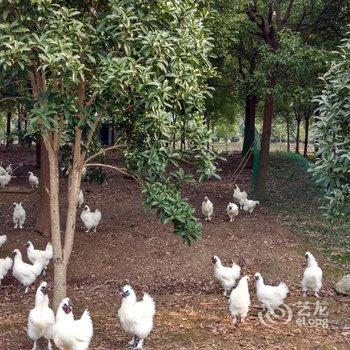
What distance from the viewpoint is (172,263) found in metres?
9.19

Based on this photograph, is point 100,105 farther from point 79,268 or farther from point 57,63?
point 79,268

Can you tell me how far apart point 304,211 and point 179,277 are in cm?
563

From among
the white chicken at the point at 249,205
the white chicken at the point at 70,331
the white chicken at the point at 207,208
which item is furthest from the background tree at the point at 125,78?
the white chicken at the point at 249,205

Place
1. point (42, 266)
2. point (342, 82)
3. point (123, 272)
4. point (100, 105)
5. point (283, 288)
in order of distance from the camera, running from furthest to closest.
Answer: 1. point (123, 272)
2. point (42, 266)
3. point (283, 288)
4. point (100, 105)
5. point (342, 82)

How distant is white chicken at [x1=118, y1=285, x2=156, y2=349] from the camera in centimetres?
579

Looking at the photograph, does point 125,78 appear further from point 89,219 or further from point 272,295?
point 89,219

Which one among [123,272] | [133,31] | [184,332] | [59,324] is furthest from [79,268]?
[133,31]

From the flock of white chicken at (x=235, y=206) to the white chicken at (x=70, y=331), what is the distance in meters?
6.28

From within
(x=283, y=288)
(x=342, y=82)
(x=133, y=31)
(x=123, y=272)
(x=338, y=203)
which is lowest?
(x=123, y=272)

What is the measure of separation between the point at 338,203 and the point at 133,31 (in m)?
2.83

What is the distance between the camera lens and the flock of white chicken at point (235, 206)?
37.2ft

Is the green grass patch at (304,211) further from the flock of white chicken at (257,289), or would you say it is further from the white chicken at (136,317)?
the white chicken at (136,317)

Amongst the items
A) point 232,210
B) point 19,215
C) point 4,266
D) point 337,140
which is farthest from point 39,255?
point 337,140

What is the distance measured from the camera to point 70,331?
5230mm
